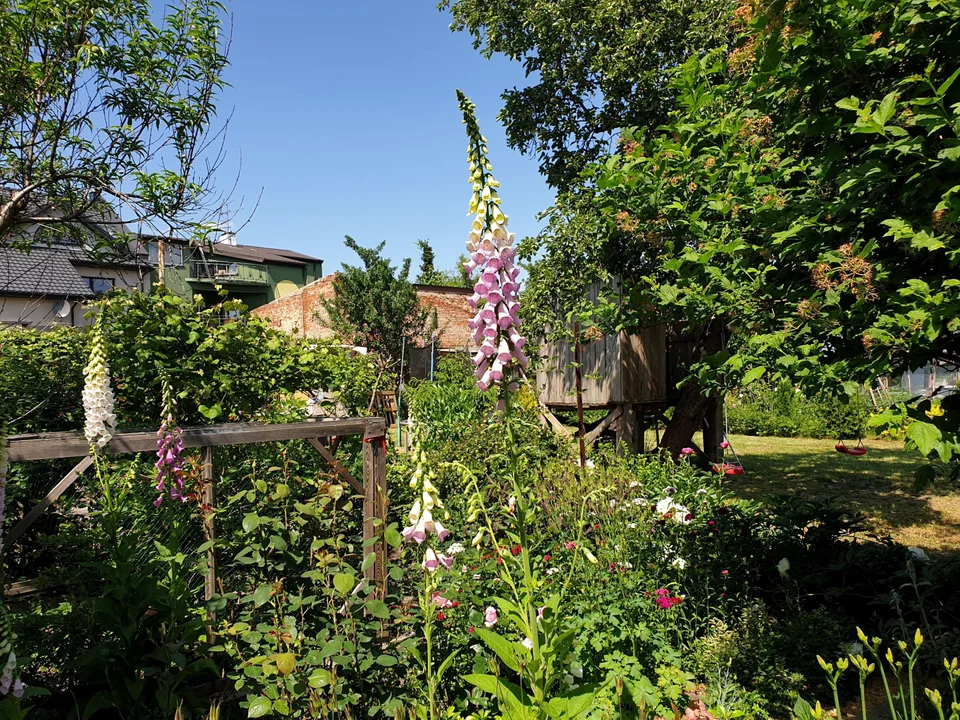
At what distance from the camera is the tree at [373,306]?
2066 centimetres

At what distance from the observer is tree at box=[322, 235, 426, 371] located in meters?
20.7

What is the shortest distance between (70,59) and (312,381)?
13.1 ft

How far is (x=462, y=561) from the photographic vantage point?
3.68 m

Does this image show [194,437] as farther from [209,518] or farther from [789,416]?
[789,416]

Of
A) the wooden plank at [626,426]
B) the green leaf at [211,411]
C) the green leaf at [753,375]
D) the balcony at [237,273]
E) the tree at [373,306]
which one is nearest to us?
the green leaf at [753,375]

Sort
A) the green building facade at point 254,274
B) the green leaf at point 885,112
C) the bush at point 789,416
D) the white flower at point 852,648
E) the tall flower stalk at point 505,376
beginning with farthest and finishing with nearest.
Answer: the green building facade at point 254,274 → the bush at point 789,416 → the white flower at point 852,648 → the green leaf at point 885,112 → the tall flower stalk at point 505,376

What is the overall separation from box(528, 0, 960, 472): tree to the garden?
0.05 feet

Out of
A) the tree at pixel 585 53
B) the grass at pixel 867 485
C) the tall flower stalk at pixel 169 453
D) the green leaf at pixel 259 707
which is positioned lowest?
the grass at pixel 867 485

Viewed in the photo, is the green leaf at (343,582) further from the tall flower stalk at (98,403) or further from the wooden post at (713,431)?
the wooden post at (713,431)

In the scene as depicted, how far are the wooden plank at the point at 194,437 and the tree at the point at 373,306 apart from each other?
55.6 feet

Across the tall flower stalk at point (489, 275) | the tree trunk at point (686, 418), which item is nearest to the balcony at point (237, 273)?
the tree trunk at point (686, 418)

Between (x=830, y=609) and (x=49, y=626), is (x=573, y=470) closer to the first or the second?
(x=830, y=609)

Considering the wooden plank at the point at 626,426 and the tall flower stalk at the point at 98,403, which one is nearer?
the tall flower stalk at the point at 98,403

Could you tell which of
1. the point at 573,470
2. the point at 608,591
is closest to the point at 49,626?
the point at 608,591
